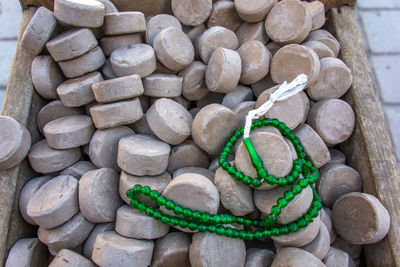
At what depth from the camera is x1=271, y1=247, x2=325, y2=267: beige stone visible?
117 centimetres

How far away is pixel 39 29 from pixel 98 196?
68 centimetres

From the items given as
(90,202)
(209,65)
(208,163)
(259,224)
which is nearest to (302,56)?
(209,65)

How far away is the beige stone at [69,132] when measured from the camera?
1369 mm

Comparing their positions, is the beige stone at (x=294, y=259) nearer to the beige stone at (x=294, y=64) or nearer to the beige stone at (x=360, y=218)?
the beige stone at (x=360, y=218)

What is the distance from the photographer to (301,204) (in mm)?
1208

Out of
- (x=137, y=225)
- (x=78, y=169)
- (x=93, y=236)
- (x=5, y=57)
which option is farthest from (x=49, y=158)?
(x=5, y=57)

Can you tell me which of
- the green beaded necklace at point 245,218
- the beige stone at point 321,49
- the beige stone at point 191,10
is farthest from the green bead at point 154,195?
the beige stone at point 321,49

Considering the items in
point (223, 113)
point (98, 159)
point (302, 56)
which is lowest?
point (98, 159)

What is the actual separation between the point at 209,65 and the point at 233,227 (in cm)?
65

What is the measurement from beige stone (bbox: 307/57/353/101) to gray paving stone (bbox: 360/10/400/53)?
1.36m

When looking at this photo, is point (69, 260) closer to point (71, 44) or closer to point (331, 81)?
point (71, 44)

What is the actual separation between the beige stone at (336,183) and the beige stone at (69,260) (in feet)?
2.92

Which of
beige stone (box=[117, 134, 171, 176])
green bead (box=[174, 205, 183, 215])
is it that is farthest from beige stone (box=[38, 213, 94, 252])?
green bead (box=[174, 205, 183, 215])

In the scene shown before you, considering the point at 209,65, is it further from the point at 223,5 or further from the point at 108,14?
the point at 108,14
